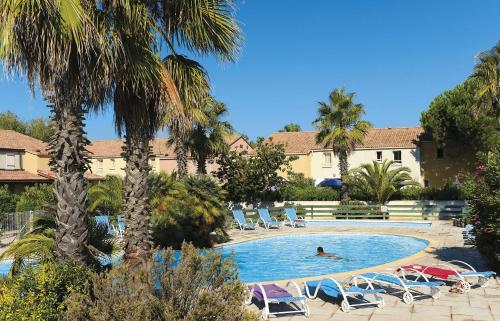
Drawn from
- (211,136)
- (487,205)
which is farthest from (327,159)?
(487,205)

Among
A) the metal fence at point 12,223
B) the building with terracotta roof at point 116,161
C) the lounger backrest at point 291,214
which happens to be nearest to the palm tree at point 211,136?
the lounger backrest at point 291,214

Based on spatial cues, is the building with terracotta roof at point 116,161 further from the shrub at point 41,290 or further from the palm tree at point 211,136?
the shrub at point 41,290

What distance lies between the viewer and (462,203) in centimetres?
2853

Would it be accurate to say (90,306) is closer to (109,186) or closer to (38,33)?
(38,33)

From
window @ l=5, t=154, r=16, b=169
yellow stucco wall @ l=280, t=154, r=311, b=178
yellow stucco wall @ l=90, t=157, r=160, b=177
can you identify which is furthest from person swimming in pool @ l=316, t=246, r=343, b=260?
yellow stucco wall @ l=90, t=157, r=160, b=177

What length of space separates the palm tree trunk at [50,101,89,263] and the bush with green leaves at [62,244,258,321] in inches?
74.4

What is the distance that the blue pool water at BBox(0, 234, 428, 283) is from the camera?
54.9 ft

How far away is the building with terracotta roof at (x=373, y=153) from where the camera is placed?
42969mm

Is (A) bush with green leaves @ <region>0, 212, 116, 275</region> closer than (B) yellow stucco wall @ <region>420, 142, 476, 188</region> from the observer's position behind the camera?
Yes

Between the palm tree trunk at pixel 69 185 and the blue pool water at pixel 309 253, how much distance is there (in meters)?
8.78

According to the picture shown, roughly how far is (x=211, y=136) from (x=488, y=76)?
16064 millimetres

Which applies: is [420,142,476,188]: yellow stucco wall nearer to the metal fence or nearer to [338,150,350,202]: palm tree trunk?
[338,150,350,202]: palm tree trunk

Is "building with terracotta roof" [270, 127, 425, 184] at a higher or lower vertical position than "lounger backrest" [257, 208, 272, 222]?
higher

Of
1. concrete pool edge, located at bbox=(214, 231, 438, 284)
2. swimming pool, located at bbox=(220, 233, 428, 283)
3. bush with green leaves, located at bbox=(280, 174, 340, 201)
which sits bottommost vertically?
swimming pool, located at bbox=(220, 233, 428, 283)
